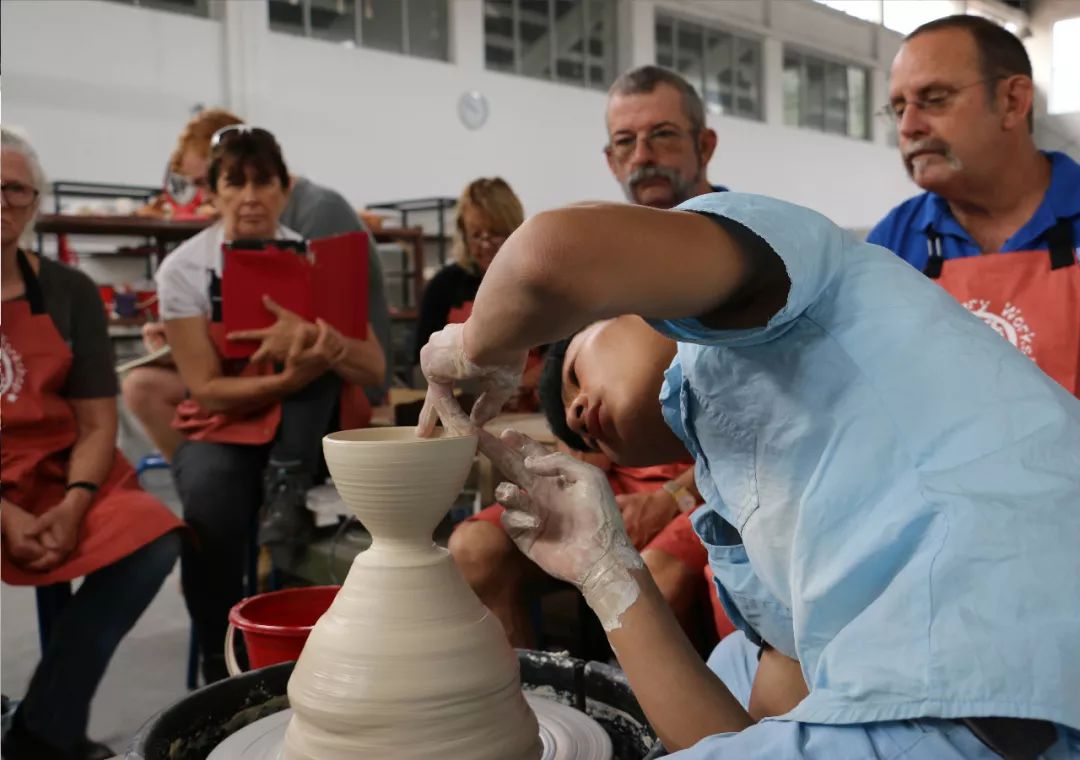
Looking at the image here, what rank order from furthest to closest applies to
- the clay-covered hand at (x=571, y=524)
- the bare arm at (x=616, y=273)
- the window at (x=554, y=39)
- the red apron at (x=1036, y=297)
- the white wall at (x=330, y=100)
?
the window at (x=554, y=39) → the white wall at (x=330, y=100) → the red apron at (x=1036, y=297) → the clay-covered hand at (x=571, y=524) → the bare arm at (x=616, y=273)

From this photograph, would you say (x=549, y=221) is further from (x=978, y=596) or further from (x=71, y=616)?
(x=71, y=616)

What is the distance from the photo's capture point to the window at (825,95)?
12305 millimetres

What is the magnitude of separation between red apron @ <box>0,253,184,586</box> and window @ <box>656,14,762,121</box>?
917 centimetres

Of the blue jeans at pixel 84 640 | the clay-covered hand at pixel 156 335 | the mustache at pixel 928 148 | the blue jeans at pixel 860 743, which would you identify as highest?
the mustache at pixel 928 148

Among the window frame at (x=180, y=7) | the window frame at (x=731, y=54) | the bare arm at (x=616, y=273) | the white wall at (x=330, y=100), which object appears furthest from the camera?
the window frame at (x=731, y=54)

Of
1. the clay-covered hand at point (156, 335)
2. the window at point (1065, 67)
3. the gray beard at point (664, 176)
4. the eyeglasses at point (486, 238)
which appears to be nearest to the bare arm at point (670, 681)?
the gray beard at point (664, 176)

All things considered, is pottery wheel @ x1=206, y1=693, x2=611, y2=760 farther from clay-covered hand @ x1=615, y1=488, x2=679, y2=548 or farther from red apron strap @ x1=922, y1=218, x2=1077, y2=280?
red apron strap @ x1=922, y1=218, x2=1077, y2=280

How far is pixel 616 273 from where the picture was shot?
73 centimetres

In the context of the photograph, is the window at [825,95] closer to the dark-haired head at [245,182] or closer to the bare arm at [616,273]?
the dark-haired head at [245,182]

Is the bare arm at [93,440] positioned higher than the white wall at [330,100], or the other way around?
the white wall at [330,100]

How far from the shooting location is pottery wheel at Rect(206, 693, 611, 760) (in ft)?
3.54

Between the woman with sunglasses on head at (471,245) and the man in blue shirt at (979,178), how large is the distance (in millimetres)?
1755

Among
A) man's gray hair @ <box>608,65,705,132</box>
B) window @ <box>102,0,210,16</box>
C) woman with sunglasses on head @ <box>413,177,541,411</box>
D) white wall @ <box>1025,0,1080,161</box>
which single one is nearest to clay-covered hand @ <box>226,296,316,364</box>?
man's gray hair @ <box>608,65,705,132</box>

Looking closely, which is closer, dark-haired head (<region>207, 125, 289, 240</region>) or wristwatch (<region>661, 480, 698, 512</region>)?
wristwatch (<region>661, 480, 698, 512</region>)
